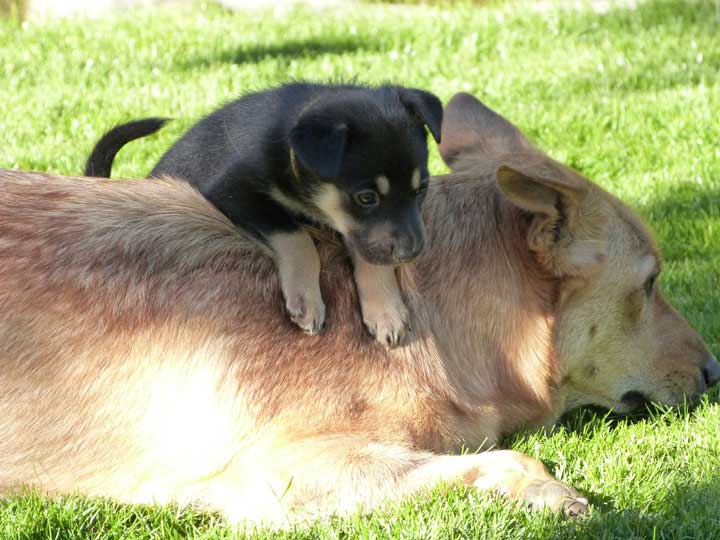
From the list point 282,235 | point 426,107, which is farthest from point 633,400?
point 282,235

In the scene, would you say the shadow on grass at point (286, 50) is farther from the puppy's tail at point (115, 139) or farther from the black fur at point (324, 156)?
the black fur at point (324, 156)

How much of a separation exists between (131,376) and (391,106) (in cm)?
146

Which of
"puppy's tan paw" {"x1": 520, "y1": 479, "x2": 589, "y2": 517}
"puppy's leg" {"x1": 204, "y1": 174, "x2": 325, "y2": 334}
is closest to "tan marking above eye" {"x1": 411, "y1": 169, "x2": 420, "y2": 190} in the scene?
"puppy's leg" {"x1": 204, "y1": 174, "x2": 325, "y2": 334}

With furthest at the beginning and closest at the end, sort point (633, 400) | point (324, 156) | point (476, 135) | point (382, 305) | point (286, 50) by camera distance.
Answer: point (286, 50) → point (476, 135) → point (633, 400) → point (382, 305) → point (324, 156)

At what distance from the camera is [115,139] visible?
577 centimetres

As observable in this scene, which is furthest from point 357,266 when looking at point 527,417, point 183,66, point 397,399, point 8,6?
point 8,6

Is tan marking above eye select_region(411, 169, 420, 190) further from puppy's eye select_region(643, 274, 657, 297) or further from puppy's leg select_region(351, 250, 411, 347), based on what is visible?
puppy's eye select_region(643, 274, 657, 297)

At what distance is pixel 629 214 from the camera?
4684 mm

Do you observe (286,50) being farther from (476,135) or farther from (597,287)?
(597,287)

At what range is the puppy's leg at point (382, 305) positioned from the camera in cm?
421

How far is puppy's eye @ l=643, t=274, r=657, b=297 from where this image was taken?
4664mm

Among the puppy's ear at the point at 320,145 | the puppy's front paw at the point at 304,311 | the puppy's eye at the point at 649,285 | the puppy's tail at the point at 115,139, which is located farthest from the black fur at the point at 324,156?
the puppy's eye at the point at 649,285

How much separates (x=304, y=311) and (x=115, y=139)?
210cm

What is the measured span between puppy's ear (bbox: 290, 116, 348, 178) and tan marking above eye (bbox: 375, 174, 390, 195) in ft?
0.55
